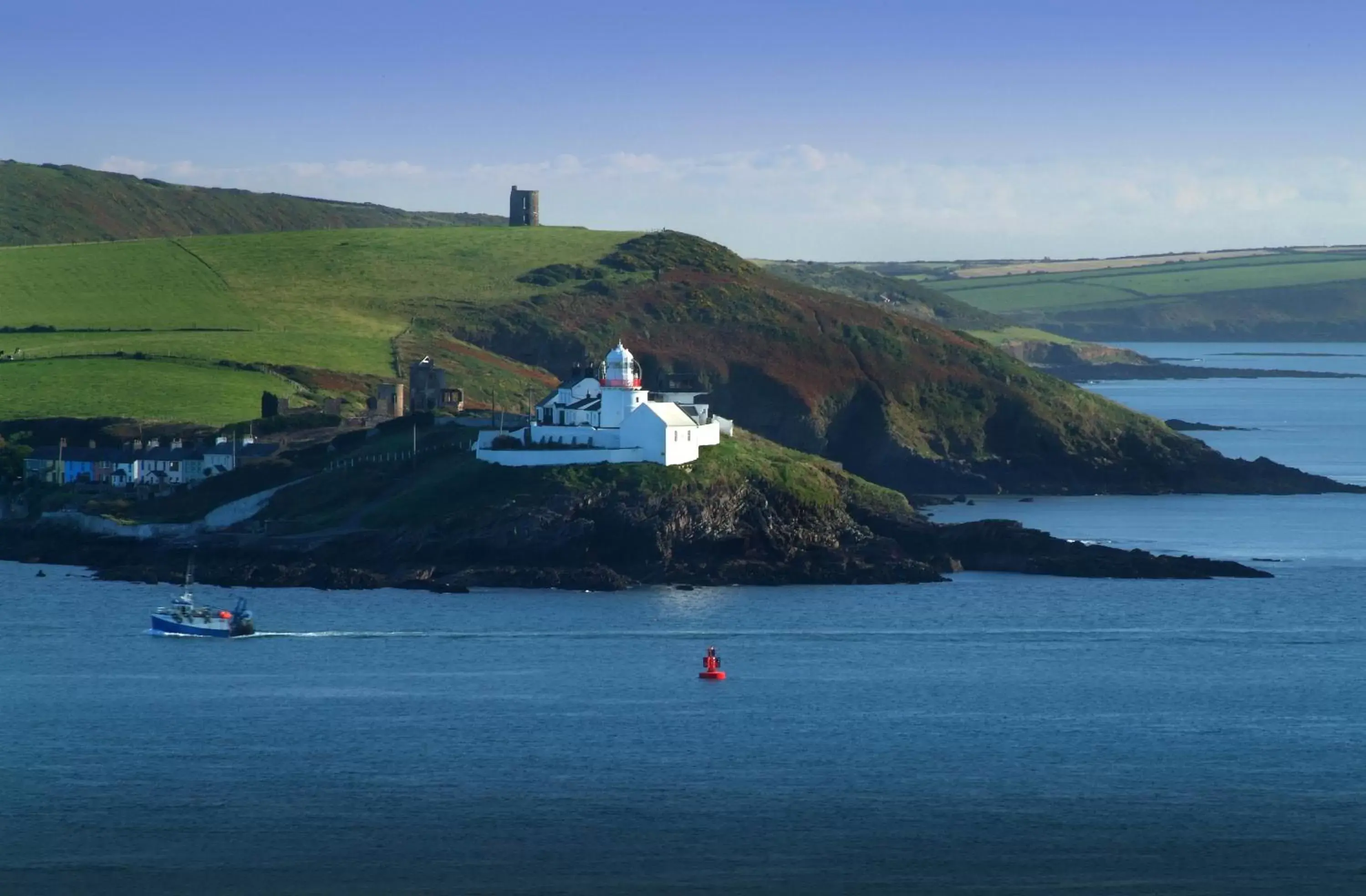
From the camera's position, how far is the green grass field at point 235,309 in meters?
142

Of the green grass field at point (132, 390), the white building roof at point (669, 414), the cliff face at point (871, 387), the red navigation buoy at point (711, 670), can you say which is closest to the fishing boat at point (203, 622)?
the red navigation buoy at point (711, 670)

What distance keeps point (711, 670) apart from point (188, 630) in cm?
2106

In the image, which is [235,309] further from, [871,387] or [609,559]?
[609,559]

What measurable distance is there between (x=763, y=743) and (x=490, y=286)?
120737mm

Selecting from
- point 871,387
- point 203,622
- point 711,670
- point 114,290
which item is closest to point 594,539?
point 203,622

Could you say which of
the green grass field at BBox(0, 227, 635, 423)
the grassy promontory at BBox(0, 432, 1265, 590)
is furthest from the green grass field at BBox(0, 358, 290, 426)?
the grassy promontory at BBox(0, 432, 1265, 590)

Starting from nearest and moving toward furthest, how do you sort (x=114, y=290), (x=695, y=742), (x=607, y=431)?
1. (x=695, y=742)
2. (x=607, y=431)
3. (x=114, y=290)

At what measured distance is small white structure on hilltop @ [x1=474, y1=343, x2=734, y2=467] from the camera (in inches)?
4085

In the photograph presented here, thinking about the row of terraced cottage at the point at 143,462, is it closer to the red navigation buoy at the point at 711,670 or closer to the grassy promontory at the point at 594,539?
the grassy promontory at the point at 594,539

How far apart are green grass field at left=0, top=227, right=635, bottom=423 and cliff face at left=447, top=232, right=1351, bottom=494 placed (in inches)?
346

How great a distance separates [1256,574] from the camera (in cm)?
10331

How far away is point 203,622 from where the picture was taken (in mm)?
85812

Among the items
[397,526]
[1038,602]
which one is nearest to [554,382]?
[397,526]

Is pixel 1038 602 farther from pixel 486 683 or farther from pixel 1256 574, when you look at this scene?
pixel 486 683
